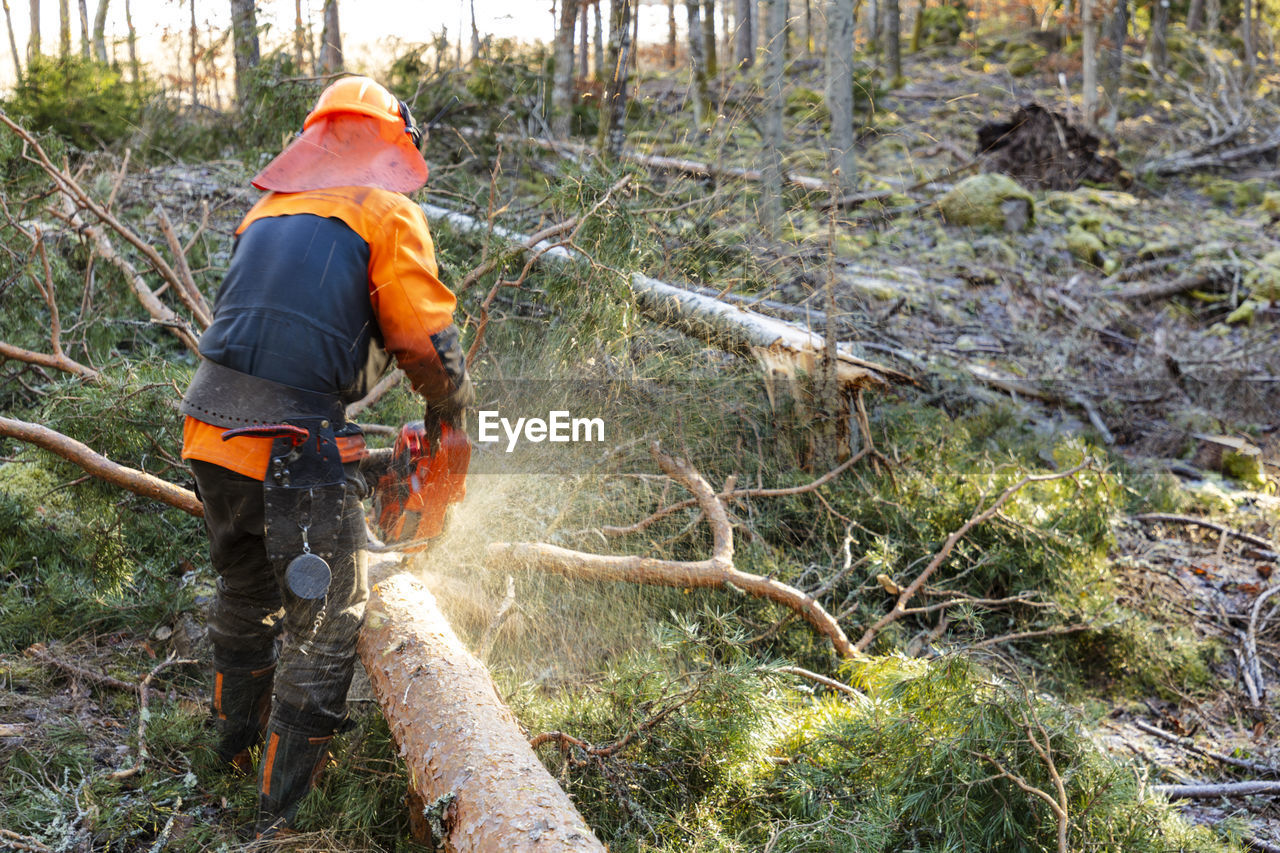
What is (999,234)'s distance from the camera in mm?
9352

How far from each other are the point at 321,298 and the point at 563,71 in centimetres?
734

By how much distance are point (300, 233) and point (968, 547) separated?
3060mm

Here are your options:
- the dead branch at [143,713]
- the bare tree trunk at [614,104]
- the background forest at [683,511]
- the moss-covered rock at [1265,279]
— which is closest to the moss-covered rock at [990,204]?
the moss-covered rock at [1265,279]

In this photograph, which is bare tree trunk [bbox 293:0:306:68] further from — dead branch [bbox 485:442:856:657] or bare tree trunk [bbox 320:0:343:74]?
dead branch [bbox 485:442:856:657]

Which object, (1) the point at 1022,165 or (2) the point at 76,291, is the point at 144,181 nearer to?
(2) the point at 76,291

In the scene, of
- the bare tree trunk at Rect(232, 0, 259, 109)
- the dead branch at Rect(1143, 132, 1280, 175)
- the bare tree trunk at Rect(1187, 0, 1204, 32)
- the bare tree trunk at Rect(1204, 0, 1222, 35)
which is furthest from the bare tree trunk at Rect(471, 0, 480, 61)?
the bare tree trunk at Rect(1187, 0, 1204, 32)

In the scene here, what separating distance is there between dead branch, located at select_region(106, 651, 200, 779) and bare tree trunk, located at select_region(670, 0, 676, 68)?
1078 cm

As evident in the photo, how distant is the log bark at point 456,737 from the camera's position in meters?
1.82

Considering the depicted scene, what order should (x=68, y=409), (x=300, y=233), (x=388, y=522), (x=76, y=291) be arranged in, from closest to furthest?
(x=300, y=233)
(x=388, y=522)
(x=68, y=409)
(x=76, y=291)

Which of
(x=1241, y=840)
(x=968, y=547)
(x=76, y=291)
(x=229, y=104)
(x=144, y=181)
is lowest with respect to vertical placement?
(x=1241, y=840)

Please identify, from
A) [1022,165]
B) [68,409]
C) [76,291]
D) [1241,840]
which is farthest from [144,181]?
[1022,165]

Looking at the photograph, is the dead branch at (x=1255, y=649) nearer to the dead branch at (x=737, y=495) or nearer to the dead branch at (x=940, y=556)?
the dead branch at (x=940, y=556)

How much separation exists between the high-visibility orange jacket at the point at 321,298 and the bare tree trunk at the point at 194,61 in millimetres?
4480

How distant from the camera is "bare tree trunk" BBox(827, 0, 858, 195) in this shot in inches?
314
